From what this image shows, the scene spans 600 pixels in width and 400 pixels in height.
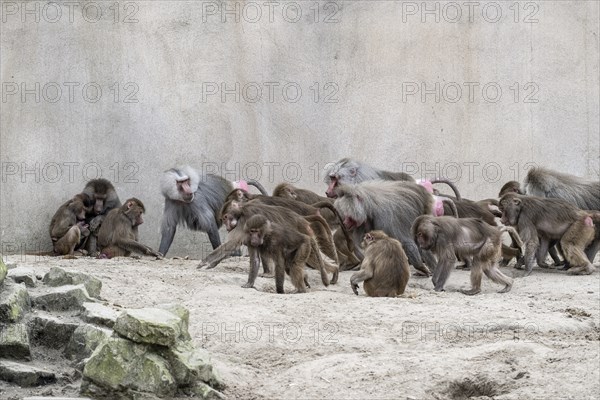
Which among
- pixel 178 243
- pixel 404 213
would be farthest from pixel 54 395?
pixel 178 243

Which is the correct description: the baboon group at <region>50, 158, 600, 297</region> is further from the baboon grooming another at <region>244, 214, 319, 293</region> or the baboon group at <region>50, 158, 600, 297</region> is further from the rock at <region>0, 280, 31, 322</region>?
the rock at <region>0, 280, 31, 322</region>

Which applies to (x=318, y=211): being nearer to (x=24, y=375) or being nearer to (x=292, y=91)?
(x=292, y=91)

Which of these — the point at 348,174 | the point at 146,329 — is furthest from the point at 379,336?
the point at 348,174

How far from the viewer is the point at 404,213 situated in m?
11.2

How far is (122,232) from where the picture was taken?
38.5 feet

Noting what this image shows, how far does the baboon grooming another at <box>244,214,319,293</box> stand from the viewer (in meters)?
9.51

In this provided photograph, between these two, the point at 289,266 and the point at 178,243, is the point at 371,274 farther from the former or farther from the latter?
the point at 178,243

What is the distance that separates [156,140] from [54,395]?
6845 millimetres

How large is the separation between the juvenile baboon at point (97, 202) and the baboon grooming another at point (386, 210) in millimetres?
2469

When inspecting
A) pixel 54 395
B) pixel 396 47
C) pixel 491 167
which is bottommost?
pixel 54 395

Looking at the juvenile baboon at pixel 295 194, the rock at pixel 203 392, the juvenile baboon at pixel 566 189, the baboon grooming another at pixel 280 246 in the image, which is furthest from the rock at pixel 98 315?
the juvenile baboon at pixel 566 189

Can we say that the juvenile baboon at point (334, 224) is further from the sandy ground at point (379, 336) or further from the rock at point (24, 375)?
the rock at point (24, 375)

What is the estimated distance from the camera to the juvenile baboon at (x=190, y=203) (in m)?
12.0

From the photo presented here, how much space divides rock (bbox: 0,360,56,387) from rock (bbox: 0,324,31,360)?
0.10 meters
